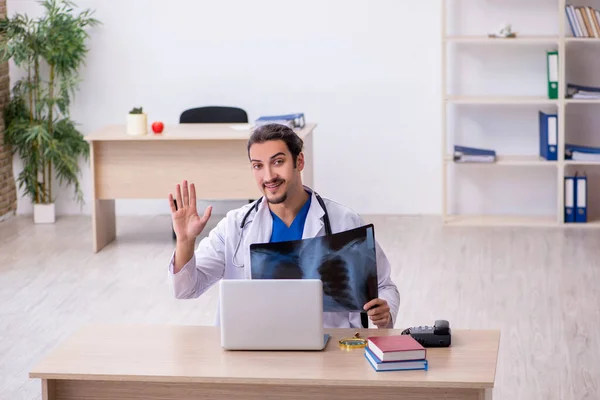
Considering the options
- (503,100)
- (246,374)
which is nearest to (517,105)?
(503,100)

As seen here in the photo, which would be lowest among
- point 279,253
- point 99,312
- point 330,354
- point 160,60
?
point 99,312

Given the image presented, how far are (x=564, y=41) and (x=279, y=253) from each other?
16.4ft

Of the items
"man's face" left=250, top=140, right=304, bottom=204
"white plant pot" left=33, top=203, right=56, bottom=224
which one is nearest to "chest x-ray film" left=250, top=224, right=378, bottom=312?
"man's face" left=250, top=140, right=304, bottom=204

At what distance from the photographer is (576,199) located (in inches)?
297

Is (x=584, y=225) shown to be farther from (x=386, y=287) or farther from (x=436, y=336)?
(x=436, y=336)

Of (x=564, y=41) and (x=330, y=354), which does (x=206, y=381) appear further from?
(x=564, y=41)

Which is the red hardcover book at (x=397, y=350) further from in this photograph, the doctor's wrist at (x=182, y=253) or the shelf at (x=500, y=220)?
the shelf at (x=500, y=220)

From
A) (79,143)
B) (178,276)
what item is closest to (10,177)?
(79,143)

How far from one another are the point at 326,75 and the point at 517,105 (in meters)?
1.47

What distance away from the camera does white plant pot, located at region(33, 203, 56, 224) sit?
26.1 ft

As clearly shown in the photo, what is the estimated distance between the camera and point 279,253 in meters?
2.87

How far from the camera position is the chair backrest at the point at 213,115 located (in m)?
7.36

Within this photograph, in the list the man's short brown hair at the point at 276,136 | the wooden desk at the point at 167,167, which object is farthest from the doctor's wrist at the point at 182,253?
the wooden desk at the point at 167,167

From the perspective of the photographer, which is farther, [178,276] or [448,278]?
[448,278]
